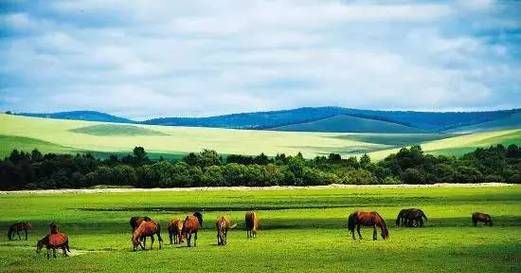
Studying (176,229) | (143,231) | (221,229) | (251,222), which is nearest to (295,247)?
(221,229)

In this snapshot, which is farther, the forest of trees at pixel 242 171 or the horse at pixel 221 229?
the forest of trees at pixel 242 171

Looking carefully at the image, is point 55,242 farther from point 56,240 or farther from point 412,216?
point 412,216

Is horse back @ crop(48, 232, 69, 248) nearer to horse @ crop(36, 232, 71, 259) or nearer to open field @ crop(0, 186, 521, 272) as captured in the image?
horse @ crop(36, 232, 71, 259)

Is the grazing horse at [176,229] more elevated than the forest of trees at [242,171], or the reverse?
the forest of trees at [242,171]

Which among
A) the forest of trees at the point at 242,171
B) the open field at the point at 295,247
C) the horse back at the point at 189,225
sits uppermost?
the forest of trees at the point at 242,171

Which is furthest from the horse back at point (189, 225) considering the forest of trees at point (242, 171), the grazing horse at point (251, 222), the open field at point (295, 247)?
the forest of trees at point (242, 171)

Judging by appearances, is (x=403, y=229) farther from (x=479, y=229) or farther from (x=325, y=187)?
(x=325, y=187)

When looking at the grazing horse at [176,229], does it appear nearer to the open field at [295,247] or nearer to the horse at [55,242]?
the open field at [295,247]

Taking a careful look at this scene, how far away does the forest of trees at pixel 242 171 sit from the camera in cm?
11706

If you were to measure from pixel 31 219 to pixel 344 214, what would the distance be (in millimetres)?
17756

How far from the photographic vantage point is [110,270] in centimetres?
3094

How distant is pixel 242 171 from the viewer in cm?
11875

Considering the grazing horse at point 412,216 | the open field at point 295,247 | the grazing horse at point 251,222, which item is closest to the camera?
the open field at point 295,247

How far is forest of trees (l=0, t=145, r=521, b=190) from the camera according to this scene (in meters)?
117
